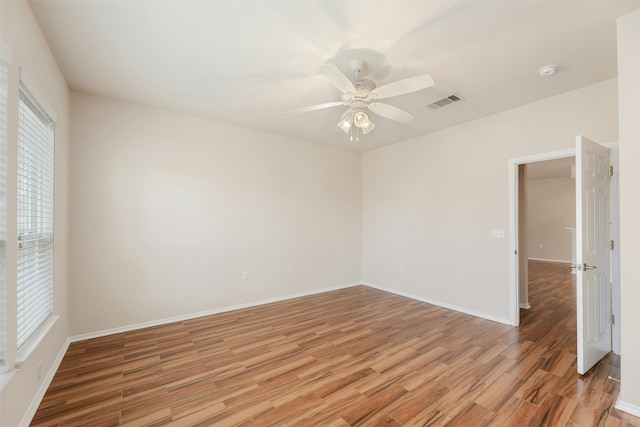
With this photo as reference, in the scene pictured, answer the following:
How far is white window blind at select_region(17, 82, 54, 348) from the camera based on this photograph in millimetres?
1813

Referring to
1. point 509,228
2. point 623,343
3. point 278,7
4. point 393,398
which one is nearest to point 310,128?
point 278,7

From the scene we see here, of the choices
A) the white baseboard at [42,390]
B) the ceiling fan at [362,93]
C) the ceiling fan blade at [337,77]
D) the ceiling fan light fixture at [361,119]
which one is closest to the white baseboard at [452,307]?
the ceiling fan at [362,93]

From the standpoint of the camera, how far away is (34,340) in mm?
1966

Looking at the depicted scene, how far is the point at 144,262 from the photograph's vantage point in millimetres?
3404

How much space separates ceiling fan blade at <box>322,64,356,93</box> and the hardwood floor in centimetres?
245

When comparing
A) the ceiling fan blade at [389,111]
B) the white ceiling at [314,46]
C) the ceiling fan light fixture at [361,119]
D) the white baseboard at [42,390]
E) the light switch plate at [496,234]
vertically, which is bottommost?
the white baseboard at [42,390]

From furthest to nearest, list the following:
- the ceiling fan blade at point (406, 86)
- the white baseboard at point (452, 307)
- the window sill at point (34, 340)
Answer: the white baseboard at point (452, 307) < the ceiling fan blade at point (406, 86) < the window sill at point (34, 340)

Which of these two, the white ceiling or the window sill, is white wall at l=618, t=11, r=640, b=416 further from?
the window sill

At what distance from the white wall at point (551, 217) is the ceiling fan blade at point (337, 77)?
9254 mm

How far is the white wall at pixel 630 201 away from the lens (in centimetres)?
188

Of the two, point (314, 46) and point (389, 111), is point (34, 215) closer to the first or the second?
→ point (314, 46)

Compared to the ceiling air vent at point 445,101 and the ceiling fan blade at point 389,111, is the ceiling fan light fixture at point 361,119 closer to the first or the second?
the ceiling fan blade at point 389,111

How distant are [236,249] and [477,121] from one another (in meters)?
4.02

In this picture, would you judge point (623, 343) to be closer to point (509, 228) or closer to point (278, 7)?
point (509, 228)
